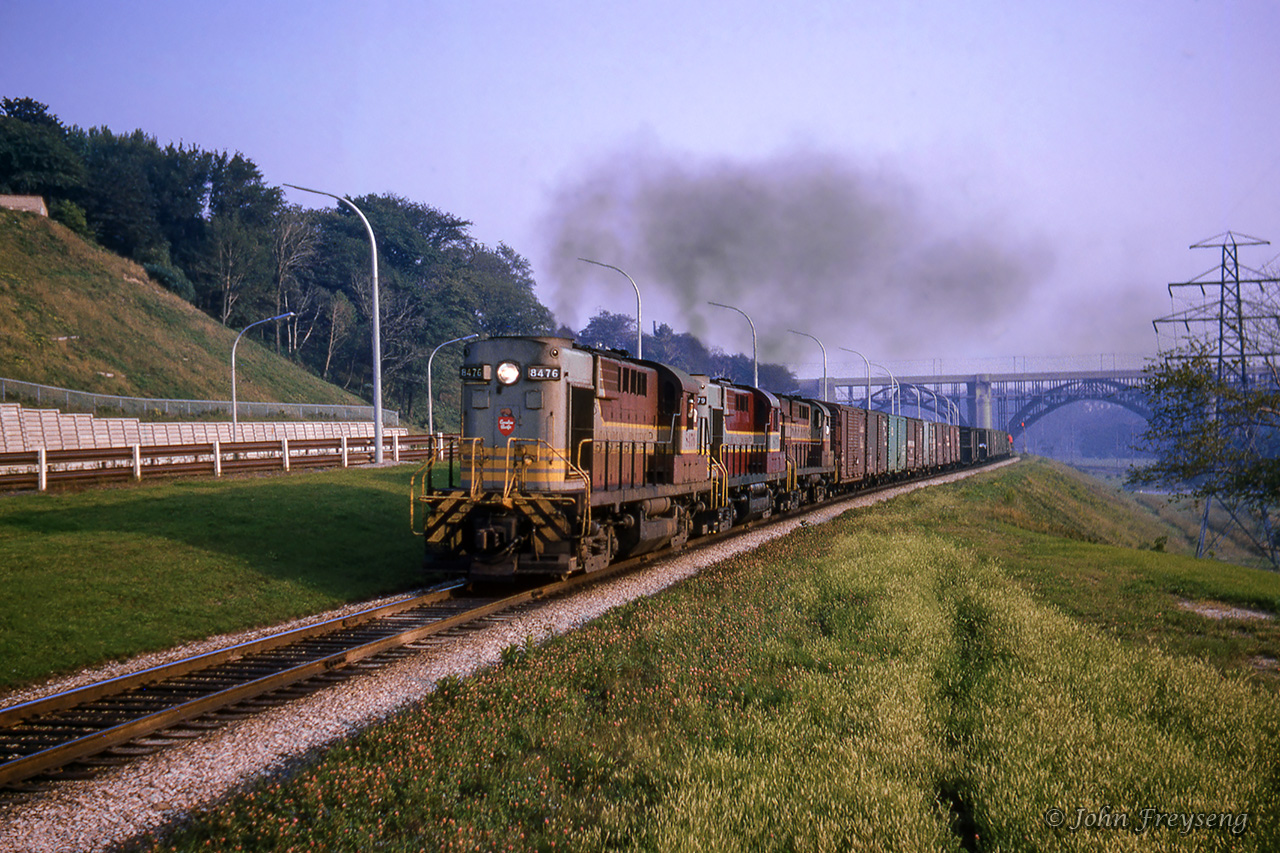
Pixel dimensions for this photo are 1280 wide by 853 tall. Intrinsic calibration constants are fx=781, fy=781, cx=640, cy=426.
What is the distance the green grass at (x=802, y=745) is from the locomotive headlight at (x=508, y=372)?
481cm

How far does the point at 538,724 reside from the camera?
7105 millimetres

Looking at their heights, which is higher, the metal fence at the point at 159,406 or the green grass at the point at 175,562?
the metal fence at the point at 159,406

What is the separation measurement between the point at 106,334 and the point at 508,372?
48360 millimetres

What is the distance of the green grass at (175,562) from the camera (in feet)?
33.4

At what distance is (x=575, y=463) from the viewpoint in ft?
45.9

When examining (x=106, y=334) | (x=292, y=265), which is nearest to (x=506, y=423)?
(x=106, y=334)

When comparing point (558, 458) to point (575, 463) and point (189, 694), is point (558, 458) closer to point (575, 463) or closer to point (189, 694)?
point (575, 463)

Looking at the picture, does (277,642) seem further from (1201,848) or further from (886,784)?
(1201,848)

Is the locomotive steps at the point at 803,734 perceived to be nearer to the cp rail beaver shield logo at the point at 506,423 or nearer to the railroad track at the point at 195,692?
the railroad track at the point at 195,692

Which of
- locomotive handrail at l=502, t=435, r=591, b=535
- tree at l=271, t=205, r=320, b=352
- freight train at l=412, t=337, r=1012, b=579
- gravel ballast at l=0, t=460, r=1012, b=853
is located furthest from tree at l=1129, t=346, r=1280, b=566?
tree at l=271, t=205, r=320, b=352

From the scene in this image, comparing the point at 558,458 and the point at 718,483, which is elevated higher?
the point at 558,458

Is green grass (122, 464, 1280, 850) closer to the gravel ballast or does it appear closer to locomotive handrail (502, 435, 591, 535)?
the gravel ballast

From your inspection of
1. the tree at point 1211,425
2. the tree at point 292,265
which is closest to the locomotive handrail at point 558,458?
the tree at point 1211,425

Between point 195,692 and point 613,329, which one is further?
point 613,329
